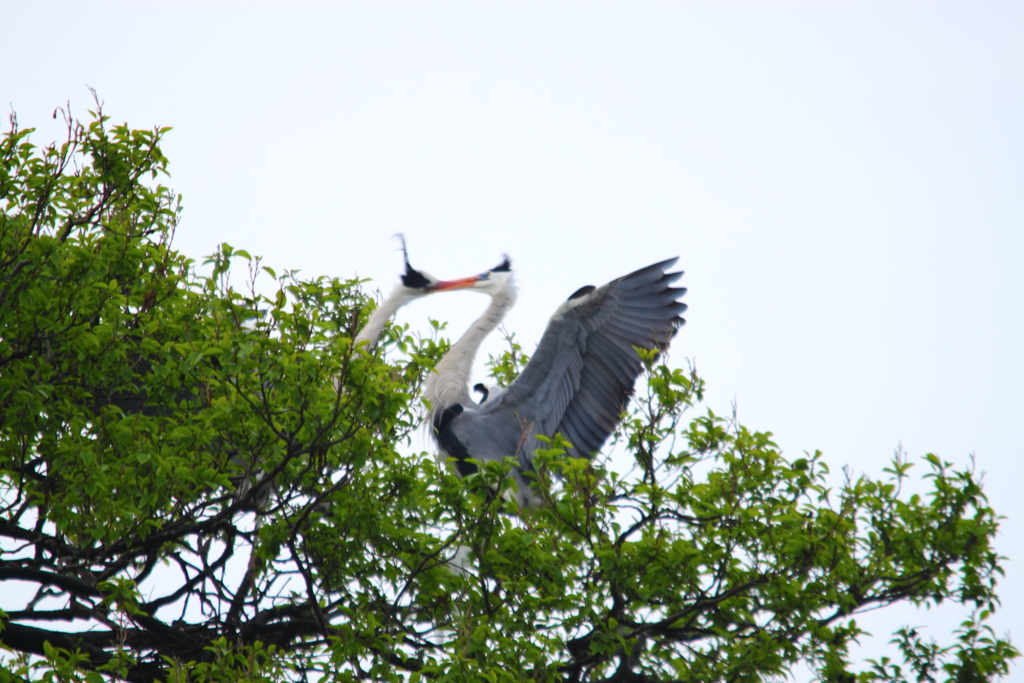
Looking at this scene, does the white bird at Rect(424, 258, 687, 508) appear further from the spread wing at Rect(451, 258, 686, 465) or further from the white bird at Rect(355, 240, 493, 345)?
the white bird at Rect(355, 240, 493, 345)

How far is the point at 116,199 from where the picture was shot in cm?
520

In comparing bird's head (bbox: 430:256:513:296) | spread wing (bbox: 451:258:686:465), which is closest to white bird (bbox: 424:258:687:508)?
spread wing (bbox: 451:258:686:465)

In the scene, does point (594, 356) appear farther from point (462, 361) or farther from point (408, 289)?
point (408, 289)

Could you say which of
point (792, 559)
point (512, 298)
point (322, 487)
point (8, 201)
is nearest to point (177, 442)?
point (322, 487)

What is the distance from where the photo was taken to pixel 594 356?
682 cm

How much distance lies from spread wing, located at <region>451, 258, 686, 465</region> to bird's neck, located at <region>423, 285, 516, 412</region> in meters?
0.72

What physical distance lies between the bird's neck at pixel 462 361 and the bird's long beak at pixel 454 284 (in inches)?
21.6

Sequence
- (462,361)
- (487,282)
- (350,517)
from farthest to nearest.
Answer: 1. (487,282)
2. (462,361)
3. (350,517)

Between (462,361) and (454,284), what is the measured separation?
50.8 inches

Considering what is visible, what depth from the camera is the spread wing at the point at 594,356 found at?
22.1 feet

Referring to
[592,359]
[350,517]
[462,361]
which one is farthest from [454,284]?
[350,517]

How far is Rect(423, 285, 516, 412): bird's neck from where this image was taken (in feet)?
24.5

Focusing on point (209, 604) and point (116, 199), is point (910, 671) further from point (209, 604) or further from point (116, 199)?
point (116, 199)

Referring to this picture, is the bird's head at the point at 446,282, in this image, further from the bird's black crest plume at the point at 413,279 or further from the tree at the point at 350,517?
the tree at the point at 350,517
